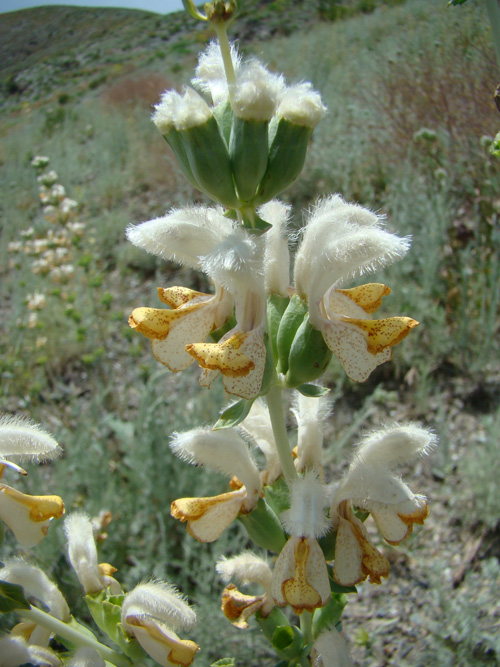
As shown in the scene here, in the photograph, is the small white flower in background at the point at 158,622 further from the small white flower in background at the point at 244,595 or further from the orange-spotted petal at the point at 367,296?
the orange-spotted petal at the point at 367,296

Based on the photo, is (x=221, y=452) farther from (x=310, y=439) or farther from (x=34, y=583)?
(x=34, y=583)

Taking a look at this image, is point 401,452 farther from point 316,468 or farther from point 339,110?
point 339,110

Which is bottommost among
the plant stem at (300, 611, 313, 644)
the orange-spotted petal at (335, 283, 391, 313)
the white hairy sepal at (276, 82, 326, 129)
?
the plant stem at (300, 611, 313, 644)

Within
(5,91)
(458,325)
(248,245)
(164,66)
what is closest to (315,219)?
(248,245)

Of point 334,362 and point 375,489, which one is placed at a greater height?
point 375,489

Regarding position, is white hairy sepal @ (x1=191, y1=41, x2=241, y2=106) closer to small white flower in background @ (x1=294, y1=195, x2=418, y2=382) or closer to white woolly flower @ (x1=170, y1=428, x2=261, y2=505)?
small white flower in background @ (x1=294, y1=195, x2=418, y2=382)

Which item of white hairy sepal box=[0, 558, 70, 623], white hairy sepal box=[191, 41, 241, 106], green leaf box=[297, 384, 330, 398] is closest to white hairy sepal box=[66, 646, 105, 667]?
white hairy sepal box=[0, 558, 70, 623]

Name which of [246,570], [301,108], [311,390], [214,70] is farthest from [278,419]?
[214,70]

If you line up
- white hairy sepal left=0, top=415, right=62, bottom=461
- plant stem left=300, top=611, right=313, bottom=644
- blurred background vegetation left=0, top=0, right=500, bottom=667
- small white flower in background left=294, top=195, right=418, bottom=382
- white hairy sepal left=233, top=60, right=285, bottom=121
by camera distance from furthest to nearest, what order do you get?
blurred background vegetation left=0, top=0, right=500, bottom=667, plant stem left=300, top=611, right=313, bottom=644, white hairy sepal left=0, top=415, right=62, bottom=461, small white flower in background left=294, top=195, right=418, bottom=382, white hairy sepal left=233, top=60, right=285, bottom=121
